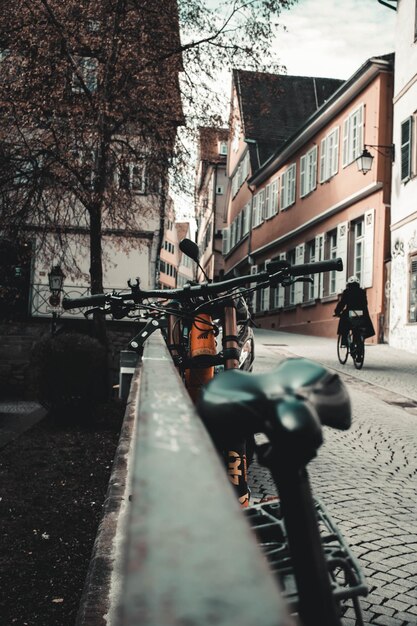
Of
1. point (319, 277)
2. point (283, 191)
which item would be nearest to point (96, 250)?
point (319, 277)

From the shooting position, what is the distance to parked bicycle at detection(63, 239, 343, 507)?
9.43 feet

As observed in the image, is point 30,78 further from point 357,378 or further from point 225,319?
point 225,319

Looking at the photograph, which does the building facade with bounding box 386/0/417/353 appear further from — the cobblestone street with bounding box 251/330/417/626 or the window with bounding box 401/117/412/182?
the cobblestone street with bounding box 251/330/417/626

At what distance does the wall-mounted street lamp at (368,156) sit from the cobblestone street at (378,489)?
8224mm

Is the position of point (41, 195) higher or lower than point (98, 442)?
higher

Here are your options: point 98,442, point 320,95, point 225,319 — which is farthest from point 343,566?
point 320,95

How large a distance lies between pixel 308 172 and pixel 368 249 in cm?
701

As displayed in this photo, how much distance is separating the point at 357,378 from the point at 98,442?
4287 millimetres

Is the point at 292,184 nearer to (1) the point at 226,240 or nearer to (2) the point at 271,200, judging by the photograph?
(2) the point at 271,200

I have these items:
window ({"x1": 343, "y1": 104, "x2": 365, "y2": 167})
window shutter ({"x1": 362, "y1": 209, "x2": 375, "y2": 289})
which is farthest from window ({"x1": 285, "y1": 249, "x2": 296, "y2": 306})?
window shutter ({"x1": 362, "y1": 209, "x2": 375, "y2": 289})

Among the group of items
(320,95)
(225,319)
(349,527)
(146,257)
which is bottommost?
(349,527)

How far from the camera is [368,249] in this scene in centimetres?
1980

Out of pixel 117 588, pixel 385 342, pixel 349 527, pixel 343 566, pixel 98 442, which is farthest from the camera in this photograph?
pixel 385 342

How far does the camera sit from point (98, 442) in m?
11.8
